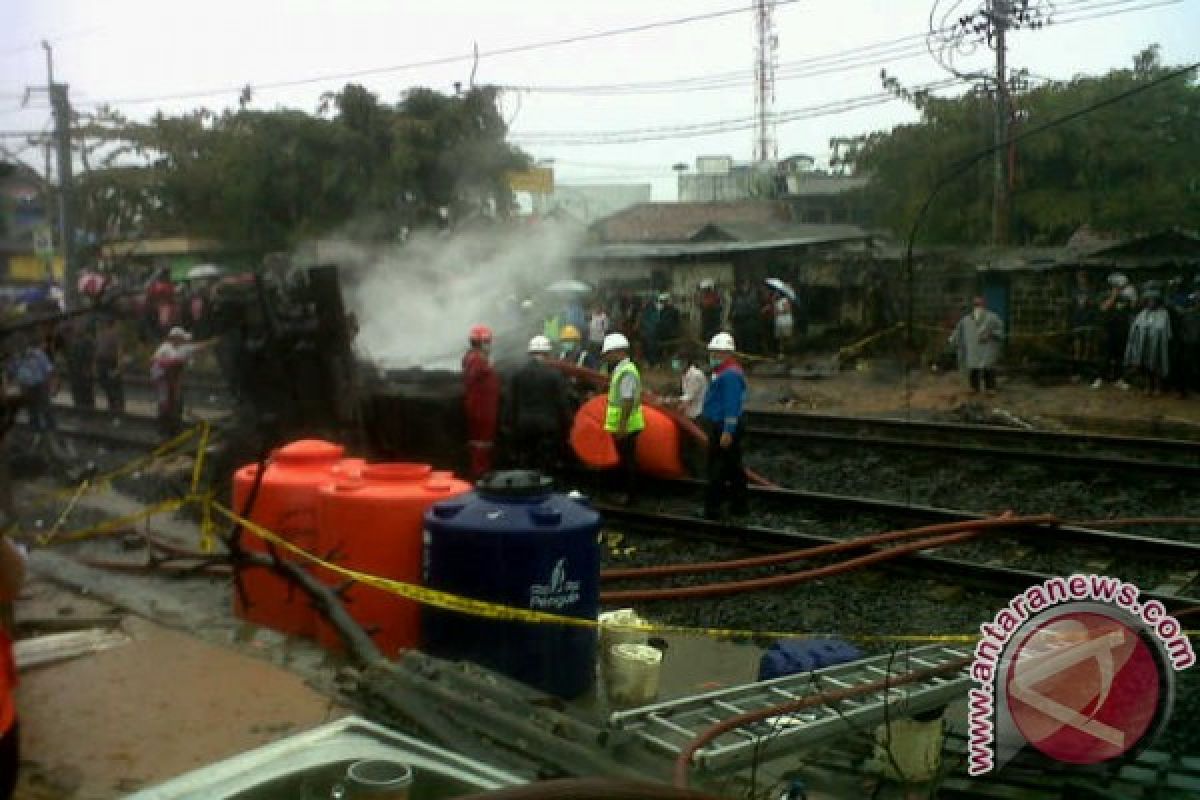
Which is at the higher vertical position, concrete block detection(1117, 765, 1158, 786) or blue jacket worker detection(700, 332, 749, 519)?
blue jacket worker detection(700, 332, 749, 519)

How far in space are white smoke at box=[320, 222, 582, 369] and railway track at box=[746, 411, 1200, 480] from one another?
12.8 feet

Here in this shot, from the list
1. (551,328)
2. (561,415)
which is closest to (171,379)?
(551,328)

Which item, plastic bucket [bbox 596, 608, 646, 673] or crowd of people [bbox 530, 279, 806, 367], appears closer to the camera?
plastic bucket [bbox 596, 608, 646, 673]

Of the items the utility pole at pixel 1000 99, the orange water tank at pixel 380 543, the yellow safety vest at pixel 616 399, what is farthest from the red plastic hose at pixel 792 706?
the utility pole at pixel 1000 99

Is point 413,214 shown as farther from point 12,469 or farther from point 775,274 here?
point 12,469

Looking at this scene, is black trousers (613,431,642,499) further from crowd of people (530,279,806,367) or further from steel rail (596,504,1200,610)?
crowd of people (530,279,806,367)

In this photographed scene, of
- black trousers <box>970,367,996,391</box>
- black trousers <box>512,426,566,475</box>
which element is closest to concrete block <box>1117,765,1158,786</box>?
black trousers <box>512,426,566,475</box>

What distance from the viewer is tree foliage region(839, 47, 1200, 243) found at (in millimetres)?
31406

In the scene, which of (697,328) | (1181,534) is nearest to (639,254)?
(697,328)

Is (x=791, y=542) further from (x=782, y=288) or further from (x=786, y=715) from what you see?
(x=782, y=288)

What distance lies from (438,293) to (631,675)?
439 inches

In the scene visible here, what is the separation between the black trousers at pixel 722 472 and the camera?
35.6 ft

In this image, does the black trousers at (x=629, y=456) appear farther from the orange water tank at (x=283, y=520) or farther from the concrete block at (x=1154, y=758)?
the concrete block at (x=1154, y=758)

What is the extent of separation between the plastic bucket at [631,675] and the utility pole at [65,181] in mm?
16695
